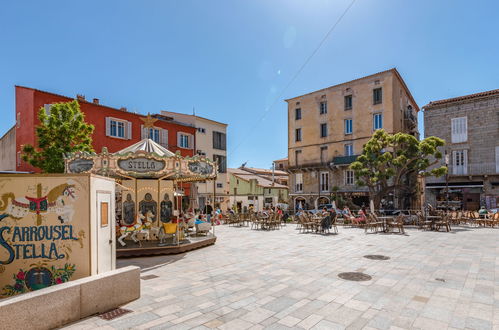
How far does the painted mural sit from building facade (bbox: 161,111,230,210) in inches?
918

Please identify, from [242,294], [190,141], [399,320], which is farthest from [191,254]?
[190,141]

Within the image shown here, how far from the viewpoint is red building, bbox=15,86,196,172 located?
18422 mm

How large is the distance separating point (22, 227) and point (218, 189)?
2743 cm

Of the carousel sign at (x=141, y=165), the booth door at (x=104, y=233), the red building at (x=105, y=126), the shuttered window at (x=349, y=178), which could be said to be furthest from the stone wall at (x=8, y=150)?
the shuttered window at (x=349, y=178)

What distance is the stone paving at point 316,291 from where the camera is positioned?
4.45m

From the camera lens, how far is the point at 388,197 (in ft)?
91.3

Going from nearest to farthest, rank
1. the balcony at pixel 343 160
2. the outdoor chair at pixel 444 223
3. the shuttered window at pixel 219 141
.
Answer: the outdoor chair at pixel 444 223
the balcony at pixel 343 160
the shuttered window at pixel 219 141

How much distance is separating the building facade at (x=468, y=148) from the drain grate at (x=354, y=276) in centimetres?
2197

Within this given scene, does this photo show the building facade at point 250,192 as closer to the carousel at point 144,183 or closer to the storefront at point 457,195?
the storefront at point 457,195

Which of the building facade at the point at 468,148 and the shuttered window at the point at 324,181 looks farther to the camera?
the shuttered window at the point at 324,181

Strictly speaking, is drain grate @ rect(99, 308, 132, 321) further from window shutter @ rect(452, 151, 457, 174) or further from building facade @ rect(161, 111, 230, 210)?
window shutter @ rect(452, 151, 457, 174)

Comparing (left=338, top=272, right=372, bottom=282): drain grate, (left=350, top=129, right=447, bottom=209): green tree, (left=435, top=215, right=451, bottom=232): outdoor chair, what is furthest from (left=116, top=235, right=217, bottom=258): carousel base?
(left=350, top=129, right=447, bottom=209): green tree

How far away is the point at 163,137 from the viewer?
26391 mm

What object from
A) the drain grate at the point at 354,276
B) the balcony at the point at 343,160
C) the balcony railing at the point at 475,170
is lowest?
the drain grate at the point at 354,276
